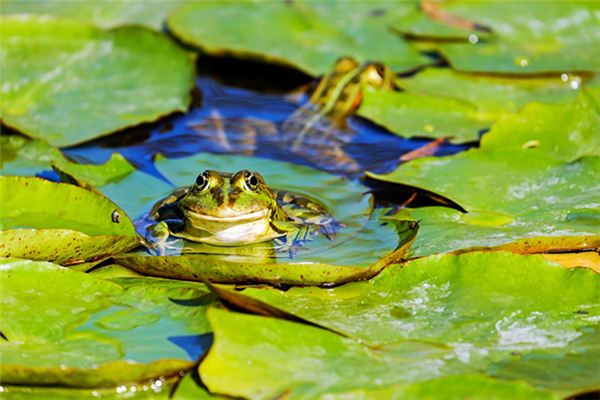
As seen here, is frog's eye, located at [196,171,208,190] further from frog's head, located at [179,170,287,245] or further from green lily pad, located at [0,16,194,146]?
green lily pad, located at [0,16,194,146]

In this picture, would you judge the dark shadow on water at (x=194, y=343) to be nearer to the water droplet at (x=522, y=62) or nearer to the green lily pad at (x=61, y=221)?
the green lily pad at (x=61, y=221)

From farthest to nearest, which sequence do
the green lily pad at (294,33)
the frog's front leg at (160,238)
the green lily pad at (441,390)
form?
1. the green lily pad at (294,33)
2. the frog's front leg at (160,238)
3. the green lily pad at (441,390)

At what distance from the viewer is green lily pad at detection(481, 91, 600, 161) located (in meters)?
4.30

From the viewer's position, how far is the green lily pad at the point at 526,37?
18.1ft

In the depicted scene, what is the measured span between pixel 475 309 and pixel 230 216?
44.1 inches

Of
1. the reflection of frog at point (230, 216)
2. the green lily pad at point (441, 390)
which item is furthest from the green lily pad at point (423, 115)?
the green lily pad at point (441, 390)

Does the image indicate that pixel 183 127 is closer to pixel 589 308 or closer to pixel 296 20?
pixel 296 20

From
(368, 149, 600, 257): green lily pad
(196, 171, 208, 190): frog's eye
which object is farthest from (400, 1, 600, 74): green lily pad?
(196, 171, 208, 190): frog's eye

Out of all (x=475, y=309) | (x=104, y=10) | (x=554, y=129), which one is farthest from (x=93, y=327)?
(x=104, y=10)

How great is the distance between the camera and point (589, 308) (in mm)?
2900

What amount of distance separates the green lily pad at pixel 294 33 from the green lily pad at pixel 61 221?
2.37 meters

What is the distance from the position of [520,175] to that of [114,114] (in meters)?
2.28

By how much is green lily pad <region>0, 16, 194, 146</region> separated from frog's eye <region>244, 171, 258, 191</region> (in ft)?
4.74

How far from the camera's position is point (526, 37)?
233 inches
